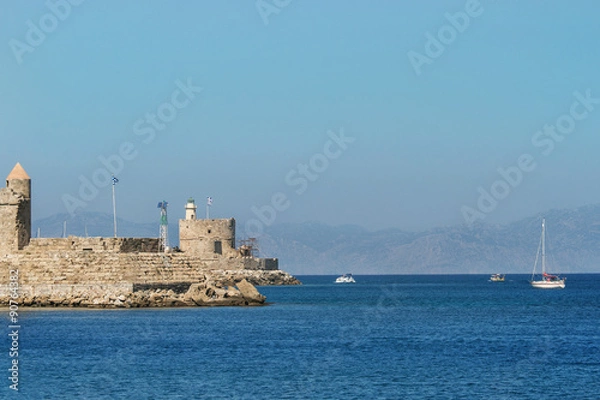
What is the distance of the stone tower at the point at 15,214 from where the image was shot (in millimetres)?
42875

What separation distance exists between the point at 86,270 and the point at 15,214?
3863mm

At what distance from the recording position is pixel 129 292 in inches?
1654

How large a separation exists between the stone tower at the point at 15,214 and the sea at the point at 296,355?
120 inches

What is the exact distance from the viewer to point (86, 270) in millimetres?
41750

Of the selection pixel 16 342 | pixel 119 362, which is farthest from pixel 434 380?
pixel 16 342

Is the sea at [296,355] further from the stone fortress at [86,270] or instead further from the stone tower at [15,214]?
the stone tower at [15,214]

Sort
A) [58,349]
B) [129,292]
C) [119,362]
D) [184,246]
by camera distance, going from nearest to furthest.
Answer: [119,362], [58,349], [129,292], [184,246]

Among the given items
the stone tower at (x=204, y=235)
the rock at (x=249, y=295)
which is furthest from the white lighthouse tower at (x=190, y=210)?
the rock at (x=249, y=295)

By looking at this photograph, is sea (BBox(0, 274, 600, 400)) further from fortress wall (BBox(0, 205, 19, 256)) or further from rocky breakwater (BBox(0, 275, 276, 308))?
fortress wall (BBox(0, 205, 19, 256))

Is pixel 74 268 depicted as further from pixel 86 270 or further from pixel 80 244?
pixel 80 244

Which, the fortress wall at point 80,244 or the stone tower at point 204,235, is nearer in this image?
the fortress wall at point 80,244

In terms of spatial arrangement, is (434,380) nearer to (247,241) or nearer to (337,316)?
(337,316)

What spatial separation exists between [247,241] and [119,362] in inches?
2704

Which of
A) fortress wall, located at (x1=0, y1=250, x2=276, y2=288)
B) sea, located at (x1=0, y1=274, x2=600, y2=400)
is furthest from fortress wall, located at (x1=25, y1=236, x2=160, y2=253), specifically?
sea, located at (x1=0, y1=274, x2=600, y2=400)
